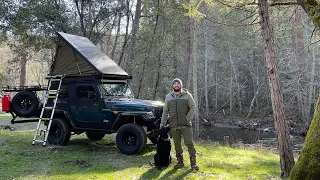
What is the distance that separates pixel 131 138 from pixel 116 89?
5.76 feet

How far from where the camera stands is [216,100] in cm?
3412

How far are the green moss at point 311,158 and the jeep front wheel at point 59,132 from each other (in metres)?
7.58

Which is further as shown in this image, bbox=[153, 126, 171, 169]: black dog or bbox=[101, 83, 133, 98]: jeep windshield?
bbox=[101, 83, 133, 98]: jeep windshield

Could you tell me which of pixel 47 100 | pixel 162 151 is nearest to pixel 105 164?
pixel 162 151

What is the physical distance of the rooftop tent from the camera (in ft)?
30.1

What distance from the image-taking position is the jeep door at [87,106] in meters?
8.82

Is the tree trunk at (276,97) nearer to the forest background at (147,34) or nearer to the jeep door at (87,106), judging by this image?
the jeep door at (87,106)

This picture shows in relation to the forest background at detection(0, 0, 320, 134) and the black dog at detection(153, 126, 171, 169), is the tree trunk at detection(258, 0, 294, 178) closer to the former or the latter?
the black dog at detection(153, 126, 171, 169)

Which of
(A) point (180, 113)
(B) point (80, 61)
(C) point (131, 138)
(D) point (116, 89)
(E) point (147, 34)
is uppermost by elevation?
(E) point (147, 34)

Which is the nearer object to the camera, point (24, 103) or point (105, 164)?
point (105, 164)

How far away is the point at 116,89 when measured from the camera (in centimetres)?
942

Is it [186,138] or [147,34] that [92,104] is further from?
[147,34]

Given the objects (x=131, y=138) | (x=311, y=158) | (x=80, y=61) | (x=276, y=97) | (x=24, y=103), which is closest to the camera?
(x=311, y=158)

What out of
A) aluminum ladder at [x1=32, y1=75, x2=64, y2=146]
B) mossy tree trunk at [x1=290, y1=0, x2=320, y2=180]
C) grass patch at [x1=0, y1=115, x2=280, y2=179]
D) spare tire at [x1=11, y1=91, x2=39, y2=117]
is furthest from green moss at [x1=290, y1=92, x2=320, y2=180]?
spare tire at [x1=11, y1=91, x2=39, y2=117]
